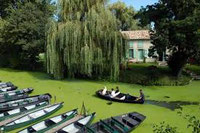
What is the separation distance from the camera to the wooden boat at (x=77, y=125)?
1137 cm

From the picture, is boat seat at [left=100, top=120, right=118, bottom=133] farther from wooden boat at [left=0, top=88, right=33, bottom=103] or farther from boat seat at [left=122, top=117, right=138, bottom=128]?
wooden boat at [left=0, top=88, right=33, bottom=103]

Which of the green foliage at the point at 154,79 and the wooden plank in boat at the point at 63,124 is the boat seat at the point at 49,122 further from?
the green foliage at the point at 154,79

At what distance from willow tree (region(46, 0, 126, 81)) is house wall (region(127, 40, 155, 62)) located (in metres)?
15.1

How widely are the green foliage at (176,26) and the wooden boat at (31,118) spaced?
10.7 metres

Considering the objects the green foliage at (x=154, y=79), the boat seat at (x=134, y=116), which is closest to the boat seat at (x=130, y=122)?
the boat seat at (x=134, y=116)

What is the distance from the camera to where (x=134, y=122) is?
41.8ft

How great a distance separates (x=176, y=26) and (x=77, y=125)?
12.5 metres

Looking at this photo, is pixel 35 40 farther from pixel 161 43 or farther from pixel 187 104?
pixel 187 104

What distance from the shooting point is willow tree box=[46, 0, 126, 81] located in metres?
22.0

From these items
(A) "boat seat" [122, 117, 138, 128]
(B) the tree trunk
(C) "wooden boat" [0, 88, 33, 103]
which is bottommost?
(A) "boat seat" [122, 117, 138, 128]

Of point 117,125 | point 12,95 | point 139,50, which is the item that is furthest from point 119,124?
point 139,50

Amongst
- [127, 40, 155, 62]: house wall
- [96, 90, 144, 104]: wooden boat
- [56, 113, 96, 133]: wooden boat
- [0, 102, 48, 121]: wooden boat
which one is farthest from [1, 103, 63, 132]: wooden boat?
[127, 40, 155, 62]: house wall

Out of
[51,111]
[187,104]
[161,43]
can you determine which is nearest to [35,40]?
[161,43]

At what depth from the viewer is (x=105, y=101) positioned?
17375mm
